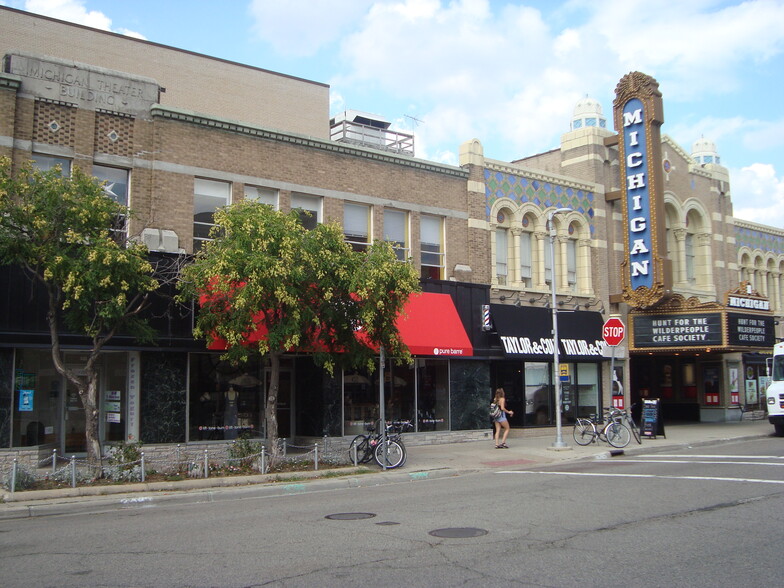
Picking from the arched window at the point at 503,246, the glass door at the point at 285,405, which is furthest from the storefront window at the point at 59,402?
the arched window at the point at 503,246

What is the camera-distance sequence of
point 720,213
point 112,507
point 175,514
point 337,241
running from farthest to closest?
1. point 720,213
2. point 337,241
3. point 112,507
4. point 175,514

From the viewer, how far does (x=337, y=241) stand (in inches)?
647

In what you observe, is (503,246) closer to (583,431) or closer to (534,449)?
(583,431)

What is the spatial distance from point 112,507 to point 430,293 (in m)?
11.9

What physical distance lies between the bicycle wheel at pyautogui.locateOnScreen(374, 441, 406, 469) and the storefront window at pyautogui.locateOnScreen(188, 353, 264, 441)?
3.45 m

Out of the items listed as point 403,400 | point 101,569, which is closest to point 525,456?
point 403,400

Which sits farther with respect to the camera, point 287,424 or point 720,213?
point 720,213

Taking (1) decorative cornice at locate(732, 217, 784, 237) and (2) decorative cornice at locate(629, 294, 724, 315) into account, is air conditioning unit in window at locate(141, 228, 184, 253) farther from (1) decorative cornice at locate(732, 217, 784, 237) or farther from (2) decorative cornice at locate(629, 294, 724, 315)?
(1) decorative cornice at locate(732, 217, 784, 237)

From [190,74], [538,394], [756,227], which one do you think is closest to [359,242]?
[538,394]

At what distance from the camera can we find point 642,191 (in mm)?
27484

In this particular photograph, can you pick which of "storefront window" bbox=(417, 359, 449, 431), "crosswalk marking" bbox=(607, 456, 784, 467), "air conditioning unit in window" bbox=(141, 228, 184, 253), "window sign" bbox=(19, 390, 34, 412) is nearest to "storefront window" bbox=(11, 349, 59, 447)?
"window sign" bbox=(19, 390, 34, 412)

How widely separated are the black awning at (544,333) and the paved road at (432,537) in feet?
32.3

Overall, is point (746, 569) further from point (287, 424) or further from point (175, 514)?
point (287, 424)

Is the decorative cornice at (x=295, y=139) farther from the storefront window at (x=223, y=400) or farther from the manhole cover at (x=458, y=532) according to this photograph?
the manhole cover at (x=458, y=532)
